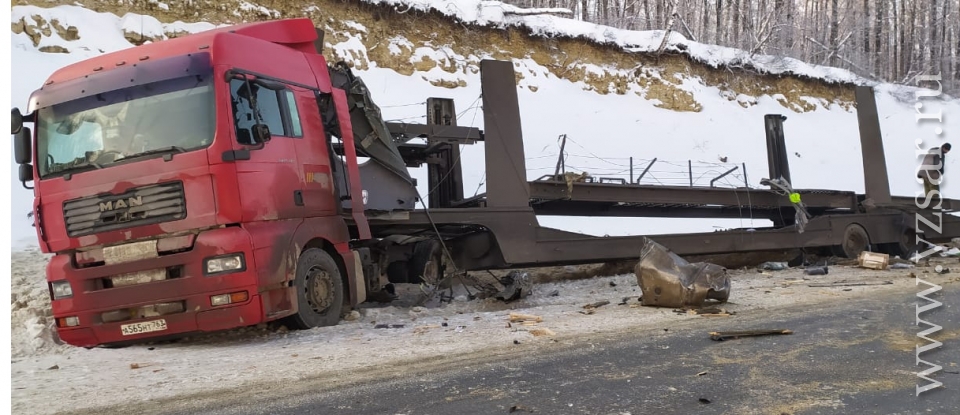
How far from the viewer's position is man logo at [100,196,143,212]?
5930 millimetres

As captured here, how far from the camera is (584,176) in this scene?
10.1m

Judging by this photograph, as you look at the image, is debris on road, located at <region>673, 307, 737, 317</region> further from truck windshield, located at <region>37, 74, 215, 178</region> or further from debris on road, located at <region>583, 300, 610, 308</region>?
truck windshield, located at <region>37, 74, 215, 178</region>

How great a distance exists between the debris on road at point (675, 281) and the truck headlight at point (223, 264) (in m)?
4.39

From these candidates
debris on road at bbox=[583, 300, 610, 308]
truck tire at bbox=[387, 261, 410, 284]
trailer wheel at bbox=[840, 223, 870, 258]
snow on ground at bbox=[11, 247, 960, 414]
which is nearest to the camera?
snow on ground at bbox=[11, 247, 960, 414]

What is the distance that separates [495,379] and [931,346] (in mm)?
3396

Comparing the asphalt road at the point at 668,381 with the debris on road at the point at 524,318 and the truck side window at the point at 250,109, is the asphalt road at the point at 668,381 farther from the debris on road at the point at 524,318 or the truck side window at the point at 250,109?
the truck side window at the point at 250,109

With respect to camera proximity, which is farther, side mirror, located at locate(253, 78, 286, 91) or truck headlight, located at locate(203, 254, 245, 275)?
side mirror, located at locate(253, 78, 286, 91)

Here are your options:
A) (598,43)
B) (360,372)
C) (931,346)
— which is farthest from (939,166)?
(598,43)

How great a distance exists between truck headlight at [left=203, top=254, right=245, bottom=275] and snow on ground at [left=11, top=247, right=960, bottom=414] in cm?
73

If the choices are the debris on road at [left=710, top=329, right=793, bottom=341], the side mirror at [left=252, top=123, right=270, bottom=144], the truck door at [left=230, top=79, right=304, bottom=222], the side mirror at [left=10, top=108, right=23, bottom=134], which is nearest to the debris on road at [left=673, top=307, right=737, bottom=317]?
the debris on road at [left=710, top=329, right=793, bottom=341]

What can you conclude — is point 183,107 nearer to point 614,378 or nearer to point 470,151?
point 614,378

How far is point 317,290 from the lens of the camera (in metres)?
6.91

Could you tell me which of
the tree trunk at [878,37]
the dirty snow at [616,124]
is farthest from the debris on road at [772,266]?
the tree trunk at [878,37]

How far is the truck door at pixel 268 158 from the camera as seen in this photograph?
19.9 ft
